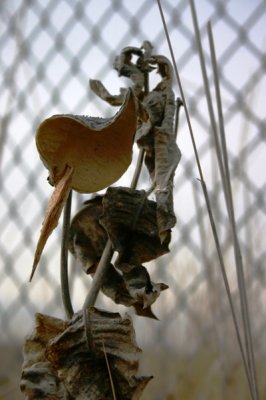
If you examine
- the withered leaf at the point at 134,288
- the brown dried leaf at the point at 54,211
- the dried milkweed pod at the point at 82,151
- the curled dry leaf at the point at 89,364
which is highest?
the dried milkweed pod at the point at 82,151

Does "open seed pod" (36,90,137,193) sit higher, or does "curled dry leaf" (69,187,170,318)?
"open seed pod" (36,90,137,193)

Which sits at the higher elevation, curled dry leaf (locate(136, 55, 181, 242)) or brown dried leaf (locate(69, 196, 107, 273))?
curled dry leaf (locate(136, 55, 181, 242))

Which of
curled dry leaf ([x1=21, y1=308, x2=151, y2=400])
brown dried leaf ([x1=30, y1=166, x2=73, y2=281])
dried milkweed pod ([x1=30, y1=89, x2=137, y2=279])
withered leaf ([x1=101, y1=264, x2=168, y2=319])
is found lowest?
curled dry leaf ([x1=21, y1=308, x2=151, y2=400])

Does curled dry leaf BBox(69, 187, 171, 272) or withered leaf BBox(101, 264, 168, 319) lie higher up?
curled dry leaf BBox(69, 187, 171, 272)

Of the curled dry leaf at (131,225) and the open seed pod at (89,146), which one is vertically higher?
the open seed pod at (89,146)
